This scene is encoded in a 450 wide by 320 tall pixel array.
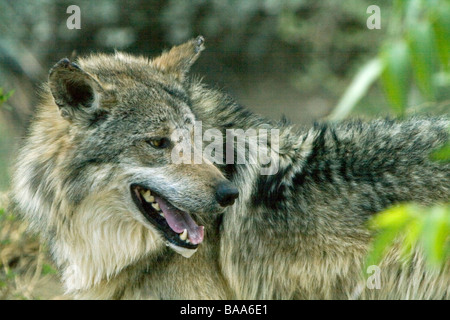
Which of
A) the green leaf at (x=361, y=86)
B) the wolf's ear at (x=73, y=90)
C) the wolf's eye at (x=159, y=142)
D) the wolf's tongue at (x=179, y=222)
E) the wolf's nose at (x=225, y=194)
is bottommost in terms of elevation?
the wolf's tongue at (x=179, y=222)

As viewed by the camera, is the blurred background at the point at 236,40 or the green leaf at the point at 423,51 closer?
the green leaf at the point at 423,51

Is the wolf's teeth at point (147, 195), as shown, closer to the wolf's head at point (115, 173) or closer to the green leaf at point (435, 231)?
the wolf's head at point (115, 173)

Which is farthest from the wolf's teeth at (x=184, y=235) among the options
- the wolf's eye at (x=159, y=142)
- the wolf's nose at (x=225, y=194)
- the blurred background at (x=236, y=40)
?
the blurred background at (x=236, y=40)

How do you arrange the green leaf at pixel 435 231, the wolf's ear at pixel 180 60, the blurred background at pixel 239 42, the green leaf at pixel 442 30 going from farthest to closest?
1. the blurred background at pixel 239 42
2. the wolf's ear at pixel 180 60
3. the green leaf at pixel 442 30
4. the green leaf at pixel 435 231

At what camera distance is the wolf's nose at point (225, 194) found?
155 inches

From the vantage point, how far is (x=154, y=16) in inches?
457

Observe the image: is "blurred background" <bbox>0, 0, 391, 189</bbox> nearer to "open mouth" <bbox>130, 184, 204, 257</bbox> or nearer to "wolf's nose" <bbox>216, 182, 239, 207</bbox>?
"open mouth" <bbox>130, 184, 204, 257</bbox>

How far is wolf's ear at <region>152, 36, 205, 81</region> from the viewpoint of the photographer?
182 inches

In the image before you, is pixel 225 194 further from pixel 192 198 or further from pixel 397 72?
pixel 397 72

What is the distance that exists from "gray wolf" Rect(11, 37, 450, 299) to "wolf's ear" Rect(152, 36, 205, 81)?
0.11 m

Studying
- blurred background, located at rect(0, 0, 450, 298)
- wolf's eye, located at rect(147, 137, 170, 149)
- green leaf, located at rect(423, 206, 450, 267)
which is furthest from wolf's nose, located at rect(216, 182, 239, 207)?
blurred background, located at rect(0, 0, 450, 298)

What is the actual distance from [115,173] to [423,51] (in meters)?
2.58

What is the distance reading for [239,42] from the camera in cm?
1220
